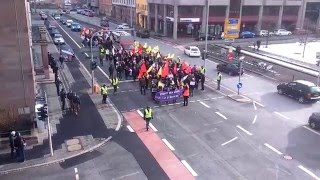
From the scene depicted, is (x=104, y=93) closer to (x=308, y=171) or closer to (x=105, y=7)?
(x=308, y=171)

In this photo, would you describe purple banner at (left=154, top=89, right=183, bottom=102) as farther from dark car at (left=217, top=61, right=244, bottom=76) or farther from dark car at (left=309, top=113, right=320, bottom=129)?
dark car at (left=217, top=61, right=244, bottom=76)

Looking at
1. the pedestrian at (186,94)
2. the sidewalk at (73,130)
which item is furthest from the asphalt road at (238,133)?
the sidewalk at (73,130)

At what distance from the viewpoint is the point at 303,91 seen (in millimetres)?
28328

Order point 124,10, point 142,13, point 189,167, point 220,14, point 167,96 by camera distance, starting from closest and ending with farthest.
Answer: point 189,167 → point 167,96 → point 220,14 → point 142,13 → point 124,10

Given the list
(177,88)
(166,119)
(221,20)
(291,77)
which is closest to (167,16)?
(221,20)

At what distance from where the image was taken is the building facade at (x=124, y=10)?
90.1 meters

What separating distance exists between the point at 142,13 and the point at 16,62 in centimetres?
6374

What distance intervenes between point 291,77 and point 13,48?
27.9 meters

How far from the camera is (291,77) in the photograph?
1462 inches

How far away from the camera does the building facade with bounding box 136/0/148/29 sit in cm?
8055

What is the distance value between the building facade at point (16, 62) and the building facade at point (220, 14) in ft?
148

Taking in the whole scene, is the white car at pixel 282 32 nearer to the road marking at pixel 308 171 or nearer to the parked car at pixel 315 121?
the parked car at pixel 315 121

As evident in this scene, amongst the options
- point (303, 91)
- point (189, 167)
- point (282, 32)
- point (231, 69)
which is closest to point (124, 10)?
point (282, 32)

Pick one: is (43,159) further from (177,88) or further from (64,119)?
(177,88)
